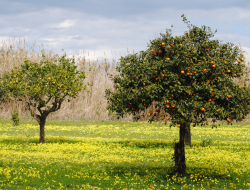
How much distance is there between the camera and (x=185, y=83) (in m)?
12.0

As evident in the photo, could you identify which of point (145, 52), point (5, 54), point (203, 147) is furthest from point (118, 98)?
point (5, 54)

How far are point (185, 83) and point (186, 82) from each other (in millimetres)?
103

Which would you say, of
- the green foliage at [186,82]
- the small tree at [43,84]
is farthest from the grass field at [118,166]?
the small tree at [43,84]

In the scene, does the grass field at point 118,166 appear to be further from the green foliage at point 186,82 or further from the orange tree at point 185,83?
the green foliage at point 186,82

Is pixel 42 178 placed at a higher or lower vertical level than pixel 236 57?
A: lower

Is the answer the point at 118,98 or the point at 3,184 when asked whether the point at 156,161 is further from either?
the point at 3,184

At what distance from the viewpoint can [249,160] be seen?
57.5ft

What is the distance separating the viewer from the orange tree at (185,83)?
11391mm

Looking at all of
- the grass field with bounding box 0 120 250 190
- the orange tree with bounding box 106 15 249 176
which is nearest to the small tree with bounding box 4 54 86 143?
the grass field with bounding box 0 120 250 190

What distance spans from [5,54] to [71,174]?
3992cm

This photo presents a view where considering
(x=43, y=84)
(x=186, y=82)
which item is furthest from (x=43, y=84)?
(x=186, y=82)

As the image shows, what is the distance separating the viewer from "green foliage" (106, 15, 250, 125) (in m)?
11.4

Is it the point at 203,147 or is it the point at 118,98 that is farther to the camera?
the point at 203,147

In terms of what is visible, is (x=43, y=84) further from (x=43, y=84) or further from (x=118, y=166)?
(x=118, y=166)
